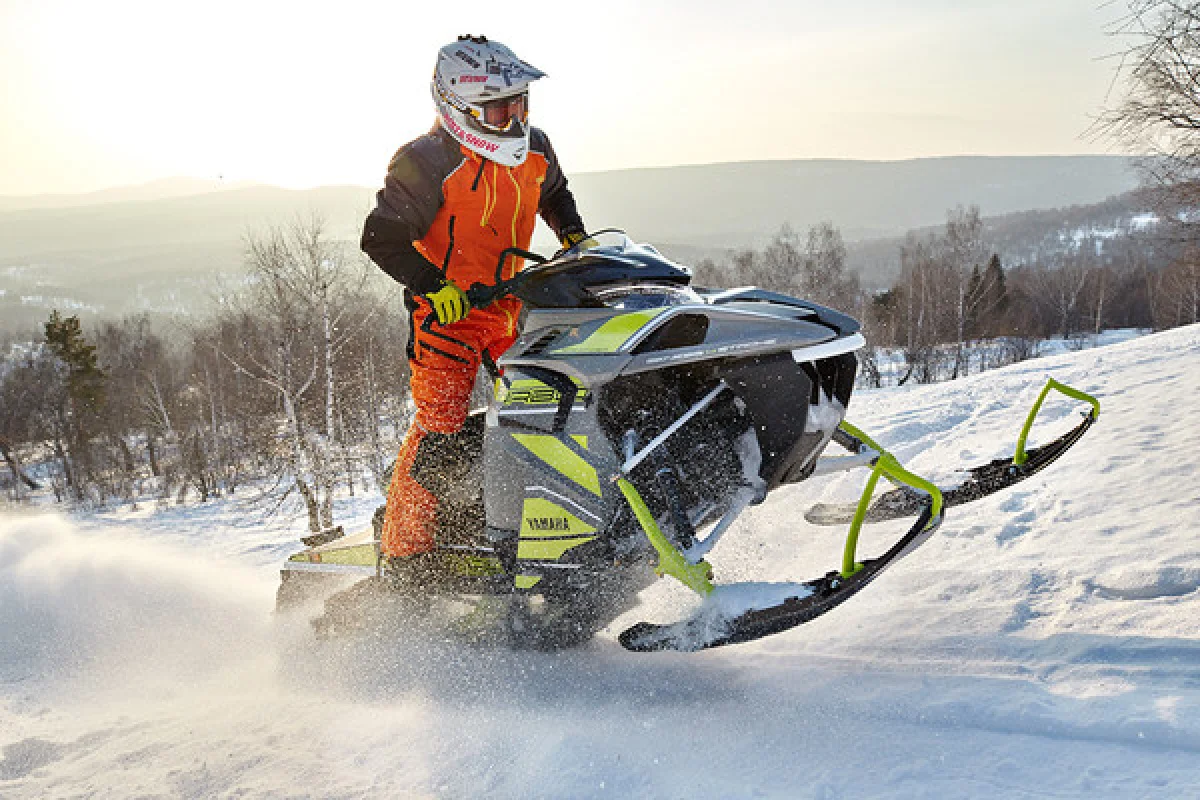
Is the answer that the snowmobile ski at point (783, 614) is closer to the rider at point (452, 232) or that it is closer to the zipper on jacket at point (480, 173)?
the rider at point (452, 232)

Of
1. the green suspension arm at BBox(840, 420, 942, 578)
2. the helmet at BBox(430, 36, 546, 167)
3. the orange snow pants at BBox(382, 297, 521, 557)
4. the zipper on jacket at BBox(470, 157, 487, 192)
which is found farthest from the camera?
the orange snow pants at BBox(382, 297, 521, 557)

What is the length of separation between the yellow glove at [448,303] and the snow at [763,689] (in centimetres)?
137

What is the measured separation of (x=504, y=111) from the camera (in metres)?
3.20

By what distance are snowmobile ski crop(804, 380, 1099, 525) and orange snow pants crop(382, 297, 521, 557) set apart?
1.59m

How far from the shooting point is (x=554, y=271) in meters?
2.86

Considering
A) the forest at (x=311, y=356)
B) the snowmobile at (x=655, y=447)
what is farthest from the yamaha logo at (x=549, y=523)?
the forest at (x=311, y=356)

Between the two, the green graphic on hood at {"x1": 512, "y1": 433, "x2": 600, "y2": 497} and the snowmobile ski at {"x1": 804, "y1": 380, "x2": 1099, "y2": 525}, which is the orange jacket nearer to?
the green graphic on hood at {"x1": 512, "y1": 433, "x2": 600, "y2": 497}

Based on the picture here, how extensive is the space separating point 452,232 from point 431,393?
2.30 ft

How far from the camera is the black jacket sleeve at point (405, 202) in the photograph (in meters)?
3.17

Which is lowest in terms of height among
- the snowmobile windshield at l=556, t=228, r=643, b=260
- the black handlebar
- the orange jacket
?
the black handlebar

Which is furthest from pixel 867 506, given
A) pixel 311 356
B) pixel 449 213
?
pixel 311 356

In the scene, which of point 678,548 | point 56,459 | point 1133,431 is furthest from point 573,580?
point 56,459

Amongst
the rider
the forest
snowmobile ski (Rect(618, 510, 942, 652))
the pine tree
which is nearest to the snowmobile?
snowmobile ski (Rect(618, 510, 942, 652))

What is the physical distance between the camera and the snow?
2.19m
